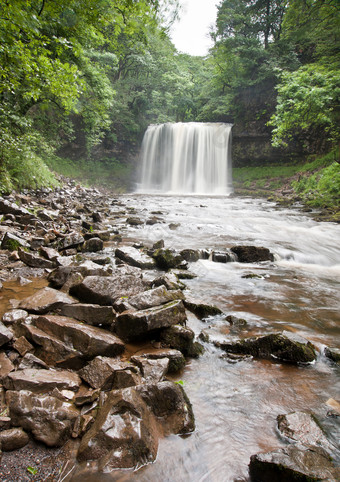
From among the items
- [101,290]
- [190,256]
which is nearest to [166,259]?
[190,256]

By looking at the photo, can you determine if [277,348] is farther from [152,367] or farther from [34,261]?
[34,261]

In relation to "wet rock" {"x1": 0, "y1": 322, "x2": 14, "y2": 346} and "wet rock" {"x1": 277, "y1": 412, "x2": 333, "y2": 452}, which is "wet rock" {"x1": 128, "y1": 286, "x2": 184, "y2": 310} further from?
"wet rock" {"x1": 277, "y1": 412, "x2": 333, "y2": 452}

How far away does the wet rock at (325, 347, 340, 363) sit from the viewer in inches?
103

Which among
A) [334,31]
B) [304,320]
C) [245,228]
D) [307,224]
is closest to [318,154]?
[334,31]

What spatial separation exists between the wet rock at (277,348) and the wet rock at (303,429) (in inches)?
30.3

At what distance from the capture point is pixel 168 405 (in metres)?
1.82

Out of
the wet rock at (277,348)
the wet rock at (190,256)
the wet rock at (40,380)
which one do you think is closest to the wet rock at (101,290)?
the wet rock at (40,380)

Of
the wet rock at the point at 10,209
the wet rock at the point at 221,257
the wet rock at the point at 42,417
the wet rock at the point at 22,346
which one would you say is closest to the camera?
the wet rock at the point at 42,417

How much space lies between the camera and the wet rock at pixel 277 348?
8.53 feet

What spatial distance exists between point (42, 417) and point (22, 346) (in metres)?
0.82

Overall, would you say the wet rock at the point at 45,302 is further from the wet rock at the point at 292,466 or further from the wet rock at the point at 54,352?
the wet rock at the point at 292,466

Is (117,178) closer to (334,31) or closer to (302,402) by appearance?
(334,31)

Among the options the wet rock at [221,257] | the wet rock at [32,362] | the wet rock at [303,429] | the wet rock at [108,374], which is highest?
the wet rock at [32,362]

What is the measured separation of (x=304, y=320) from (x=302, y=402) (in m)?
1.61
